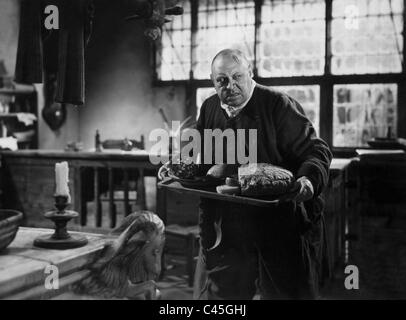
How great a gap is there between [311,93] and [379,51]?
3.28ft

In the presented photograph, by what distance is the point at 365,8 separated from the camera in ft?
22.1

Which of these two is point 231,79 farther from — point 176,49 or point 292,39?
point 176,49

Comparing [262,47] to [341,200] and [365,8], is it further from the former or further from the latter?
[341,200]

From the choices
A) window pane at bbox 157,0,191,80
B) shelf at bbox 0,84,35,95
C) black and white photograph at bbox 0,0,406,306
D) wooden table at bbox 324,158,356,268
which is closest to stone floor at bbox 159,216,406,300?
black and white photograph at bbox 0,0,406,306

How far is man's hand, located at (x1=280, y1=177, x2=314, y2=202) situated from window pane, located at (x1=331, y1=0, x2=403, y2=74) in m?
4.89

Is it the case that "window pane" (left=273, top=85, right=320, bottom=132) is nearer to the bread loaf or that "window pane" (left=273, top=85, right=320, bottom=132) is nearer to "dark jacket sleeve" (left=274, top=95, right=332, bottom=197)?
"dark jacket sleeve" (left=274, top=95, right=332, bottom=197)

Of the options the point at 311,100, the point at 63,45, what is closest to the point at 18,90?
the point at 311,100

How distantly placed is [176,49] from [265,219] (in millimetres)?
5836

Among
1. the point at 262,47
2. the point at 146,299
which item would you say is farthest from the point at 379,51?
the point at 146,299

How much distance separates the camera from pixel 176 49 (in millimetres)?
7848

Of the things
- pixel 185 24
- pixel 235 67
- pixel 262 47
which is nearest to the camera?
pixel 235 67

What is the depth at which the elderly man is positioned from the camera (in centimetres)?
231

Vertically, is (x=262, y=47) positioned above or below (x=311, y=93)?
above
